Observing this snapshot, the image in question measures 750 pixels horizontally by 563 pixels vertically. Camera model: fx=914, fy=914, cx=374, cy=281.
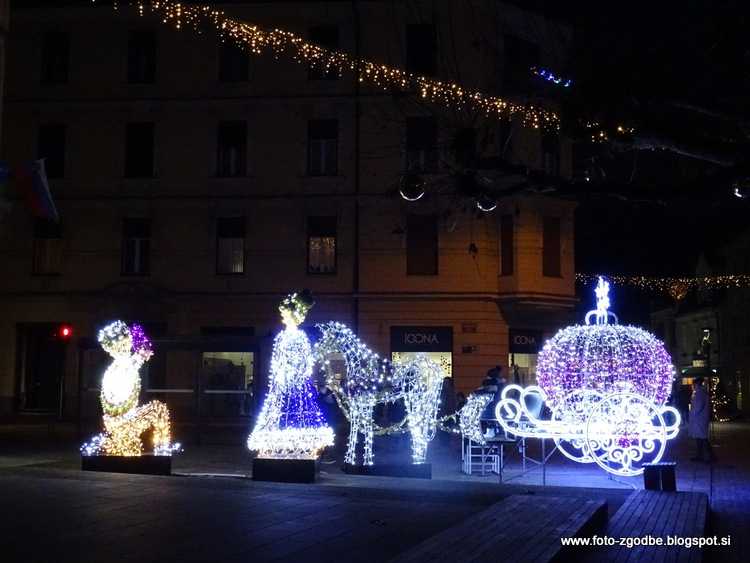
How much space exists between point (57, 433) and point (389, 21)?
1674 cm

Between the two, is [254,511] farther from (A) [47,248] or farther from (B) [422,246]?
(A) [47,248]

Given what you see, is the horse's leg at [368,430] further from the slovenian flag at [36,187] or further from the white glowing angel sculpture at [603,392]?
the slovenian flag at [36,187]

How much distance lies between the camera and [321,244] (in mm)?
30859

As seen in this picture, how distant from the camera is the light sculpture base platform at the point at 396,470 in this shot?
14812 mm

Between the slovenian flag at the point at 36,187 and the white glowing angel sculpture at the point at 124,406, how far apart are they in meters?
2.67

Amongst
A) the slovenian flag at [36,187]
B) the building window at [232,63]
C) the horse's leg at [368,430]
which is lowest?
the horse's leg at [368,430]

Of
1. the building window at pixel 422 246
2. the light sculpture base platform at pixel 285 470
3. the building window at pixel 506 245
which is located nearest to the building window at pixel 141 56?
the building window at pixel 422 246

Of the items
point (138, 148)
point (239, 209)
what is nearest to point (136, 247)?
point (138, 148)

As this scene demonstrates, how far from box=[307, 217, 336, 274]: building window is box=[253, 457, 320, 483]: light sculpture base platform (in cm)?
1760

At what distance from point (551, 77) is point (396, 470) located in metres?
7.22

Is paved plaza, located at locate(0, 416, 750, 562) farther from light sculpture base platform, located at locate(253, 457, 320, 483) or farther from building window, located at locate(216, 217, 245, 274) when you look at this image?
building window, located at locate(216, 217, 245, 274)

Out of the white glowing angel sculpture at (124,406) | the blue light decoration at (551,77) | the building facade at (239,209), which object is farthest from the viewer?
the building facade at (239,209)

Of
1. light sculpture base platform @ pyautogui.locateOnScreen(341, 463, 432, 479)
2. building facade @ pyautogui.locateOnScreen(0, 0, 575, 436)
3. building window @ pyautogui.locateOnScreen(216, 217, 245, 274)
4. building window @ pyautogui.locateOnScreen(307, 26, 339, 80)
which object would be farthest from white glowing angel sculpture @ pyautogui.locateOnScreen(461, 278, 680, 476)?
building window @ pyautogui.locateOnScreen(307, 26, 339, 80)

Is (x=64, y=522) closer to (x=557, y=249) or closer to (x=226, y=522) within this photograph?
(x=226, y=522)
